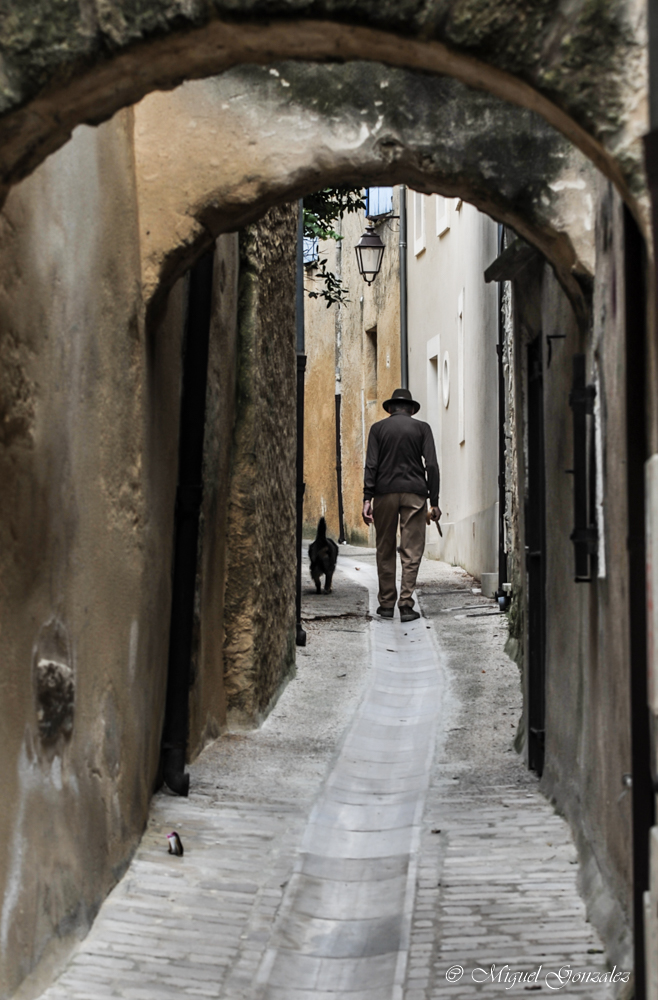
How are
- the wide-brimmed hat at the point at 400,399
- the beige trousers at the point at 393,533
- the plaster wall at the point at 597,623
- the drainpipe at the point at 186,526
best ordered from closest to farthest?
the plaster wall at the point at 597,623 < the drainpipe at the point at 186,526 < the beige trousers at the point at 393,533 < the wide-brimmed hat at the point at 400,399

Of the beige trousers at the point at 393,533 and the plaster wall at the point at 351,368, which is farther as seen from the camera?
the plaster wall at the point at 351,368

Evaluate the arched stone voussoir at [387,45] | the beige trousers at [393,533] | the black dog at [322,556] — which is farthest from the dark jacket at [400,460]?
the arched stone voussoir at [387,45]

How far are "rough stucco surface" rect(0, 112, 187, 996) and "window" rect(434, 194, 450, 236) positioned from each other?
12.3 metres

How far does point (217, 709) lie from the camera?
21.7 feet

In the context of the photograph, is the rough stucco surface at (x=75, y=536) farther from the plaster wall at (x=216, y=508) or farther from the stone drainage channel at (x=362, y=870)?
the plaster wall at (x=216, y=508)

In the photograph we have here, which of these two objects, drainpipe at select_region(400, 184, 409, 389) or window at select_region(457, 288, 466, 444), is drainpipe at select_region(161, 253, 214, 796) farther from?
drainpipe at select_region(400, 184, 409, 389)

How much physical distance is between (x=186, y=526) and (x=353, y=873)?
Answer: 1793mm

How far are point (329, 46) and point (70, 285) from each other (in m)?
1.38

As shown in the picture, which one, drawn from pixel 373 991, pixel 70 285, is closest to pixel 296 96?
pixel 70 285

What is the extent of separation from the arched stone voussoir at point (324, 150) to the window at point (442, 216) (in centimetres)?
1227

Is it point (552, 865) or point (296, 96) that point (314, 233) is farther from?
point (552, 865)

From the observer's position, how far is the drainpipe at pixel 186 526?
219 inches

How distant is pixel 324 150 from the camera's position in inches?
189

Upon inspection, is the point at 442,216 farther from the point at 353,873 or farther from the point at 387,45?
the point at 387,45
